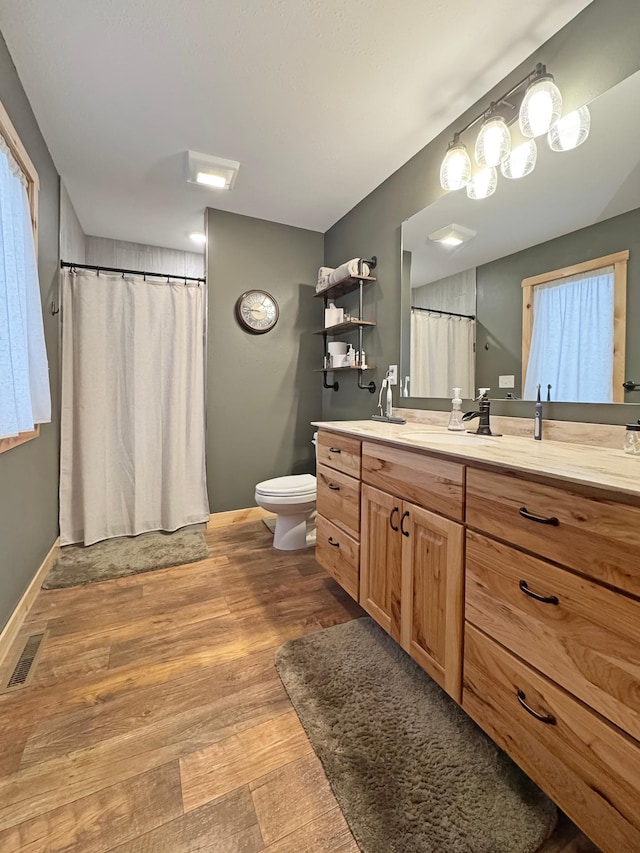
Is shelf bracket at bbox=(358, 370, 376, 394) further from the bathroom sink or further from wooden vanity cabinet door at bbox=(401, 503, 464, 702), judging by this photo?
wooden vanity cabinet door at bbox=(401, 503, 464, 702)

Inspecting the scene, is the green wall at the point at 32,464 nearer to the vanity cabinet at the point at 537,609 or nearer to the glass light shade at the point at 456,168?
the vanity cabinet at the point at 537,609

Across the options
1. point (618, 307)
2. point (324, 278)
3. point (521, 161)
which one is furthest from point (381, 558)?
point (324, 278)

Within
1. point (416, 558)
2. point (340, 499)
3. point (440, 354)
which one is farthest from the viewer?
point (440, 354)

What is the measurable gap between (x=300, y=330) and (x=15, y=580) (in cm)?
241

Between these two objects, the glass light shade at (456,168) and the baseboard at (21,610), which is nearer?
the baseboard at (21,610)

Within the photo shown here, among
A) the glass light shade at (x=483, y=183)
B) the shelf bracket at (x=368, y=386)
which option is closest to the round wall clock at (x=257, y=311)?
the shelf bracket at (x=368, y=386)

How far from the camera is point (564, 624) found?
0.76 metres

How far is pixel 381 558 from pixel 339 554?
365 mm

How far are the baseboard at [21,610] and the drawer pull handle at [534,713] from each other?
5.88 ft

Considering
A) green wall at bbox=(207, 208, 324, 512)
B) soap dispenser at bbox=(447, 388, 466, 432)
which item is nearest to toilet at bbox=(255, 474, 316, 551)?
green wall at bbox=(207, 208, 324, 512)

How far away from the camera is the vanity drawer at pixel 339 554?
1.58 meters

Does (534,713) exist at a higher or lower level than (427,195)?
lower

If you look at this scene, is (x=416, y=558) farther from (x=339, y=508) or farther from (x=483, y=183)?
(x=483, y=183)

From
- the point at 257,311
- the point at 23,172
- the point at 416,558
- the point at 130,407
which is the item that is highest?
the point at 23,172
